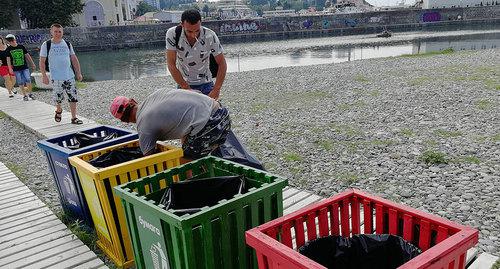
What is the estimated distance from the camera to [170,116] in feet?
10.4

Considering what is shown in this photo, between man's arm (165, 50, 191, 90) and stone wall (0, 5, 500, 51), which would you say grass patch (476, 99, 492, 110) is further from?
stone wall (0, 5, 500, 51)

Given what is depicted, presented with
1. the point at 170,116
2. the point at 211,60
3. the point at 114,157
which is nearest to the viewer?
the point at 170,116

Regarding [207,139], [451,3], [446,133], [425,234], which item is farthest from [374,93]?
[451,3]

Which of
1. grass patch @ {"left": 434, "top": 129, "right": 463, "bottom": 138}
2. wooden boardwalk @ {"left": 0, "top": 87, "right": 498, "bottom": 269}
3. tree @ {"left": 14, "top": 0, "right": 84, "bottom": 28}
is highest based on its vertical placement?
tree @ {"left": 14, "top": 0, "right": 84, "bottom": 28}

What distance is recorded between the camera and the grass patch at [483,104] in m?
8.12

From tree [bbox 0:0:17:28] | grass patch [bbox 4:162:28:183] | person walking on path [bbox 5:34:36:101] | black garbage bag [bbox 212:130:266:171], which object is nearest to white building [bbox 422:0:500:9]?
tree [bbox 0:0:17:28]

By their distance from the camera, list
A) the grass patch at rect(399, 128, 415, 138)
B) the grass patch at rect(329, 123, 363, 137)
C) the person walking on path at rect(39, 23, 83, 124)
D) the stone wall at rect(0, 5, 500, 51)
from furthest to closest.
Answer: the stone wall at rect(0, 5, 500, 51) < the person walking on path at rect(39, 23, 83, 124) < the grass patch at rect(329, 123, 363, 137) < the grass patch at rect(399, 128, 415, 138)

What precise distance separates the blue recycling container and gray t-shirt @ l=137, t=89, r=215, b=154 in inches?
23.7

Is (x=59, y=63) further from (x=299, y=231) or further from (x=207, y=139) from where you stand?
(x=299, y=231)

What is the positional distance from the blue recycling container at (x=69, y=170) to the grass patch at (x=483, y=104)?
7.07 m

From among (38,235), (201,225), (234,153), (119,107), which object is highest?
(119,107)

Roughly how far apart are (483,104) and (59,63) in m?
8.09

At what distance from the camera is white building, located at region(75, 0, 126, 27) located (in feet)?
234

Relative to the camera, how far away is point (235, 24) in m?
54.1
